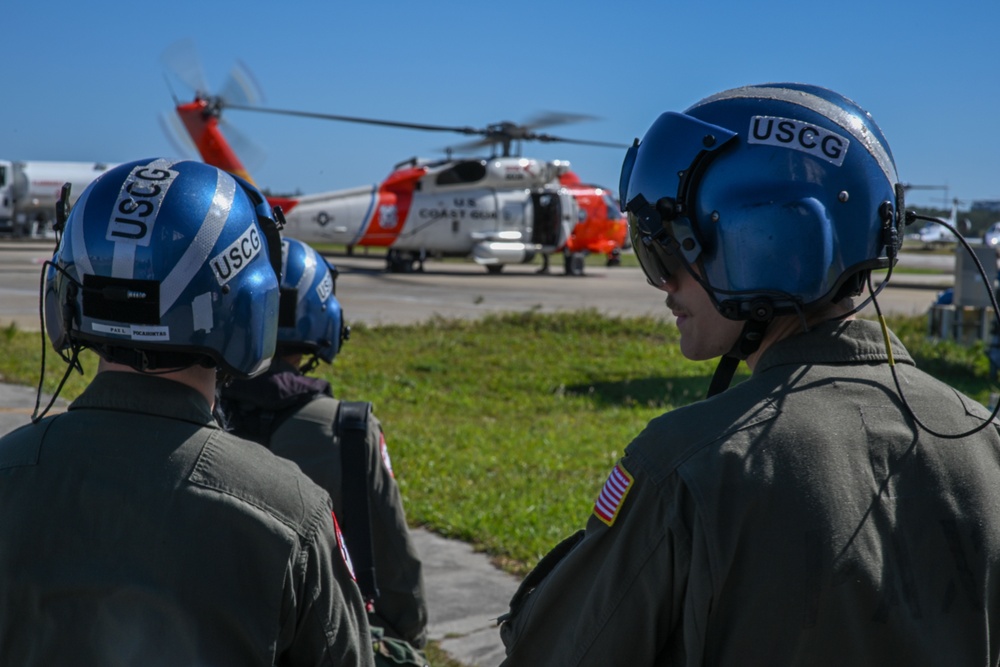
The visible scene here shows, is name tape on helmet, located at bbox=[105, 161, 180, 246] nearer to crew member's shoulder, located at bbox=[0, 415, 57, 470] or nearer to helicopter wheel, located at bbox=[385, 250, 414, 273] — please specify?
crew member's shoulder, located at bbox=[0, 415, 57, 470]

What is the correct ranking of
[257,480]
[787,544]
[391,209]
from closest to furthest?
1. [787,544]
2. [257,480]
3. [391,209]

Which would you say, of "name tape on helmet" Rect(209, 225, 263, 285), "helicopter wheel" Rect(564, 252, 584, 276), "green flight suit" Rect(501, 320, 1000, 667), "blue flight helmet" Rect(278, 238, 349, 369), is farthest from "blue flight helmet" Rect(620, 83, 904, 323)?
"helicopter wheel" Rect(564, 252, 584, 276)

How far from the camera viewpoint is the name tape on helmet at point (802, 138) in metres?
1.82

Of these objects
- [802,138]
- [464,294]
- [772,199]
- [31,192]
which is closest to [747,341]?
[772,199]

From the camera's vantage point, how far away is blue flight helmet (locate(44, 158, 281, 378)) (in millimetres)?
1979

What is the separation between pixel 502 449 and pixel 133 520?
658 cm

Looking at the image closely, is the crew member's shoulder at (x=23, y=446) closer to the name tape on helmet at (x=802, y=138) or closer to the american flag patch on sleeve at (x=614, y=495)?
the american flag patch on sleeve at (x=614, y=495)

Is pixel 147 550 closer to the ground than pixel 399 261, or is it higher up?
higher up

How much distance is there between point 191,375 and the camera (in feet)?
6.73

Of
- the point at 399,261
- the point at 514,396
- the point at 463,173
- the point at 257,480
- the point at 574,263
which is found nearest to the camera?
the point at 257,480

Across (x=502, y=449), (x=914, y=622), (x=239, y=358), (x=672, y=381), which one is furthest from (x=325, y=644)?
(x=672, y=381)

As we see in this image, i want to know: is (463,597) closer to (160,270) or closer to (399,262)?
(160,270)

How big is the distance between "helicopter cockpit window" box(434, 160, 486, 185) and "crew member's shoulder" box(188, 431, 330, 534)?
26.5 metres

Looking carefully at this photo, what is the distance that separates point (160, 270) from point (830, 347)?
1.20 metres
